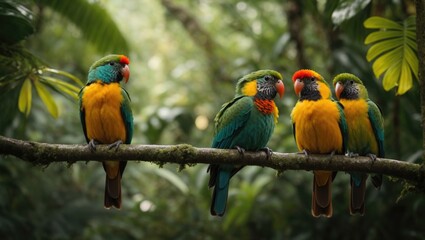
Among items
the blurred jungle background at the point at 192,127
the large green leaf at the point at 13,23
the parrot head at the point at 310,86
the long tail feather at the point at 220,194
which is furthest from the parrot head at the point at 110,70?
the parrot head at the point at 310,86

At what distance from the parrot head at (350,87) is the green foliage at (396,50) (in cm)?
28

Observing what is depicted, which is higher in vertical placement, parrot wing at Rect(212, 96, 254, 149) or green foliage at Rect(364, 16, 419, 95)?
green foliage at Rect(364, 16, 419, 95)

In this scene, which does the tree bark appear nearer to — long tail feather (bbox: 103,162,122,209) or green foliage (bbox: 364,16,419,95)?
green foliage (bbox: 364,16,419,95)

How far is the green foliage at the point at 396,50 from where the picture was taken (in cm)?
385

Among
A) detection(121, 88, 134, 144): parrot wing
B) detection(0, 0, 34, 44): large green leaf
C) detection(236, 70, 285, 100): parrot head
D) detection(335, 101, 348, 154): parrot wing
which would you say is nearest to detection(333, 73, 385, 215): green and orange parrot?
detection(335, 101, 348, 154): parrot wing

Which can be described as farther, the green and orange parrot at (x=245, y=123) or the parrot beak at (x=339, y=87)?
the parrot beak at (x=339, y=87)

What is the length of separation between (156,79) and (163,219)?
341 cm

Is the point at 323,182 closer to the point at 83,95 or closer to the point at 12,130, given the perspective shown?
the point at 83,95

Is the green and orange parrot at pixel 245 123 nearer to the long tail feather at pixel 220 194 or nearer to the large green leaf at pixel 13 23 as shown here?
the long tail feather at pixel 220 194

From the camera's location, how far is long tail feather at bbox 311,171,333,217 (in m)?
4.14

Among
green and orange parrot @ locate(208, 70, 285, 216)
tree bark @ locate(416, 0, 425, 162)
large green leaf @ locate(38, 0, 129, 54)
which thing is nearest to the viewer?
tree bark @ locate(416, 0, 425, 162)

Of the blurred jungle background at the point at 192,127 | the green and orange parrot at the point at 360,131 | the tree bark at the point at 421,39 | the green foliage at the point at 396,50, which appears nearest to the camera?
the tree bark at the point at 421,39

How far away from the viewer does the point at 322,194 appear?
13.7 feet

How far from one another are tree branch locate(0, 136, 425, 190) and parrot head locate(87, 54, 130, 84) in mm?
807
